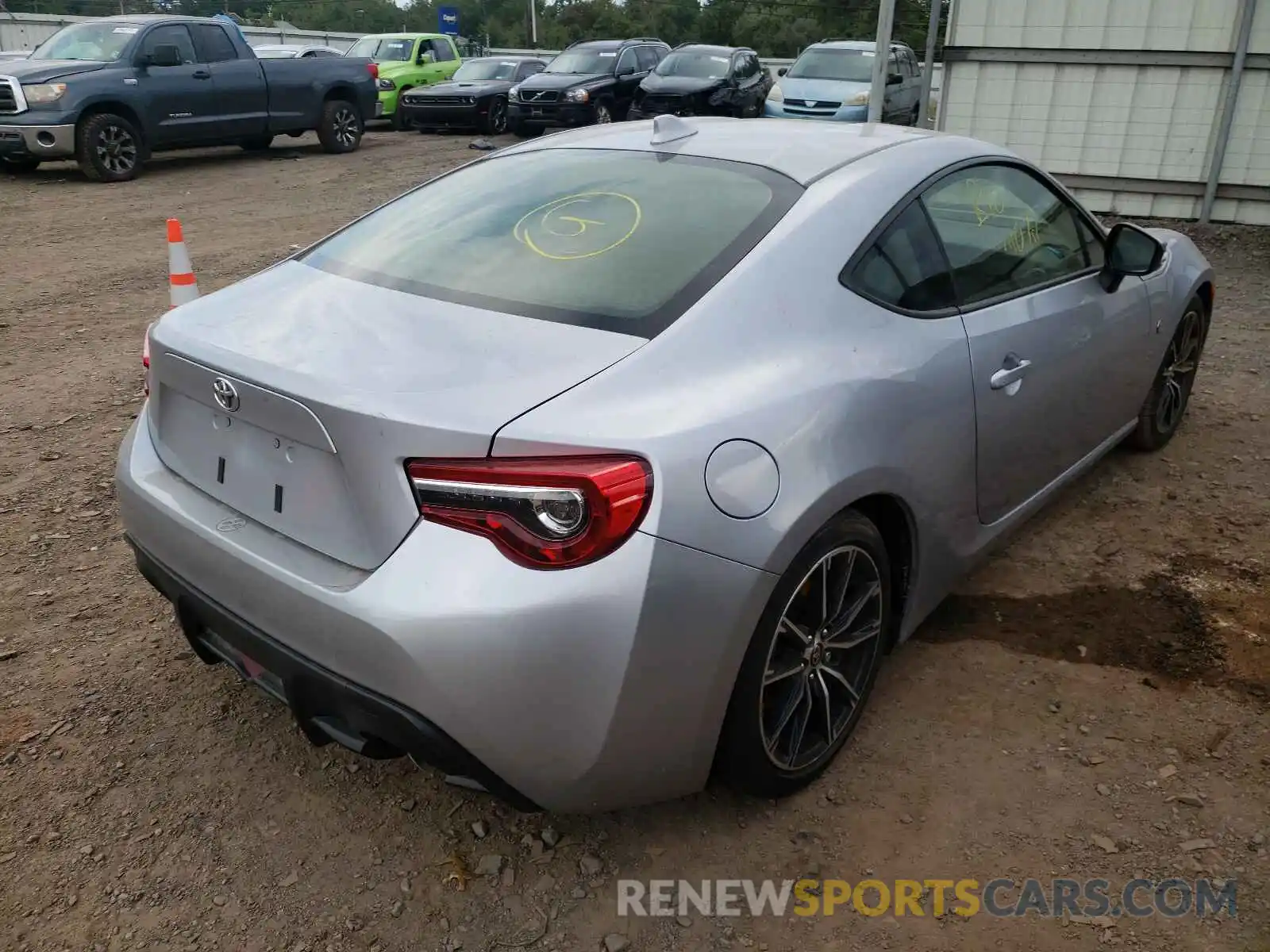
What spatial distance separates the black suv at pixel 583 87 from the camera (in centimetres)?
1636

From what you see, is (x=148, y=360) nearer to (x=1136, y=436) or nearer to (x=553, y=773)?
(x=553, y=773)

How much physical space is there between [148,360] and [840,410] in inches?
67.8

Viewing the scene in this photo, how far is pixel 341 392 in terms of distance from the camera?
77.3 inches

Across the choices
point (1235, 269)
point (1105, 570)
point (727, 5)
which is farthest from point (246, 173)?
point (727, 5)

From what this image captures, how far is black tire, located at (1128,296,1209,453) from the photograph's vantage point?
13.9ft

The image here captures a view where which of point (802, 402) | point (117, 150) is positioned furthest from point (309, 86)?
point (802, 402)

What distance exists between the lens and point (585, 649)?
185cm

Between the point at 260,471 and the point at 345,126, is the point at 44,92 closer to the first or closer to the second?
the point at 345,126

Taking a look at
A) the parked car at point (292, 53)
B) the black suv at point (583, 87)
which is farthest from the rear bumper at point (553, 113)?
A: the parked car at point (292, 53)

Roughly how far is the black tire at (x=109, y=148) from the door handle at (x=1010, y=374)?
11762mm

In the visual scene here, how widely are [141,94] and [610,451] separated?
12276 millimetres

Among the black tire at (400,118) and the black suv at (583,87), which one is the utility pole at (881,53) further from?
the black tire at (400,118)

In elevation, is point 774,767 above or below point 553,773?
below

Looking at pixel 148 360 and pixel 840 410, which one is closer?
pixel 840 410
